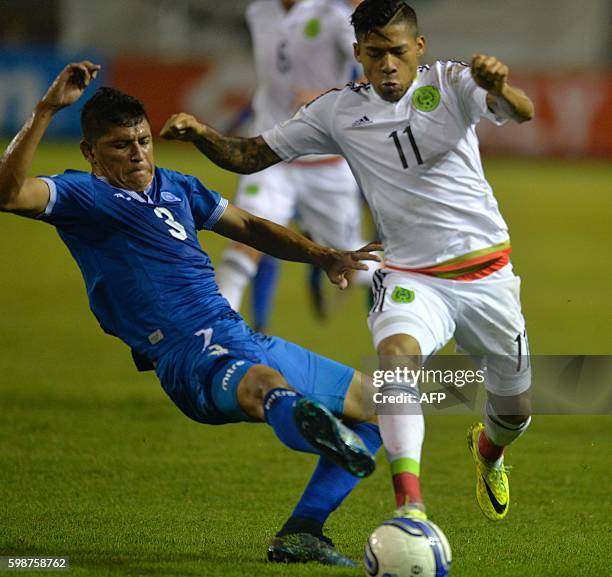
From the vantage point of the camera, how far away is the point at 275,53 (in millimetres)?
10180

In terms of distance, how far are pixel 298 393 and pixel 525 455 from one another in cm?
286

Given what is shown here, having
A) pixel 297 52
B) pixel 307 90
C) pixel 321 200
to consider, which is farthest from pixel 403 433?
pixel 297 52

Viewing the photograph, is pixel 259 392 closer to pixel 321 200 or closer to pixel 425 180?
pixel 425 180

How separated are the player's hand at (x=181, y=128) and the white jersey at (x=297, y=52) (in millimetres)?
4660

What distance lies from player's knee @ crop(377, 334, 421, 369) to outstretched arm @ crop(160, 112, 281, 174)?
4.03 ft

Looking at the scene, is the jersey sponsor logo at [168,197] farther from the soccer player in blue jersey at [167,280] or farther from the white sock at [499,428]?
the white sock at [499,428]

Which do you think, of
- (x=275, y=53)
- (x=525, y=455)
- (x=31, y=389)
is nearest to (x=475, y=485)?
(x=525, y=455)

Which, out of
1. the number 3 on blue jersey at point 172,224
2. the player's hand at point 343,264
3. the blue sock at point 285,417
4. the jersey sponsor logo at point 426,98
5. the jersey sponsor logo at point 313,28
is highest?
the jersey sponsor logo at point 426,98

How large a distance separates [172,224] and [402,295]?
38.6 inches

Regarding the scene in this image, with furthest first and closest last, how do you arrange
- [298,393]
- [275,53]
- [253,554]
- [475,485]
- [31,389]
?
1. [275,53]
2. [31,389]
3. [475,485]
4. [253,554]
5. [298,393]

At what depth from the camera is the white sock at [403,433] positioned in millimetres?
4508

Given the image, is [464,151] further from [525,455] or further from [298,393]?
[525,455]

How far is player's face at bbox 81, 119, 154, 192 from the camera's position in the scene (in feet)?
16.8

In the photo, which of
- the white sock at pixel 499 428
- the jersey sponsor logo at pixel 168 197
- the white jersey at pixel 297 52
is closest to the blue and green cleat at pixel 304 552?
the white sock at pixel 499 428
